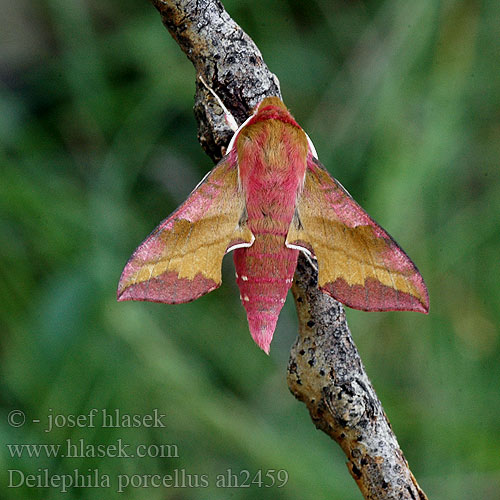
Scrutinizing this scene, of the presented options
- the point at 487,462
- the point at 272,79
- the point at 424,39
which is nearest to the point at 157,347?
the point at 487,462

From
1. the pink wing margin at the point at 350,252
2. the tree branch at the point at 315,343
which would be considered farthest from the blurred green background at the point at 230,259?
the tree branch at the point at 315,343

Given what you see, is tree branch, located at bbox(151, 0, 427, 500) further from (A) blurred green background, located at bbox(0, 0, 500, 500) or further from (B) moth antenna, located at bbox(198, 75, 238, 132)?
(A) blurred green background, located at bbox(0, 0, 500, 500)

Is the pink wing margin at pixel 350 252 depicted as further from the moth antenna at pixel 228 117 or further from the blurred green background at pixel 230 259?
the blurred green background at pixel 230 259

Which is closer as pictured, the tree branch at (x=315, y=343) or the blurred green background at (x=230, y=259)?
the tree branch at (x=315, y=343)

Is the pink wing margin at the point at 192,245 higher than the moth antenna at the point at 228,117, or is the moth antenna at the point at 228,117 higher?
the moth antenna at the point at 228,117

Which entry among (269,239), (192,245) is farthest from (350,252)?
(192,245)

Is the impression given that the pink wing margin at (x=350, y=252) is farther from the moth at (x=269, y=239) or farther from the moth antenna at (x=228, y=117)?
the moth antenna at (x=228, y=117)
